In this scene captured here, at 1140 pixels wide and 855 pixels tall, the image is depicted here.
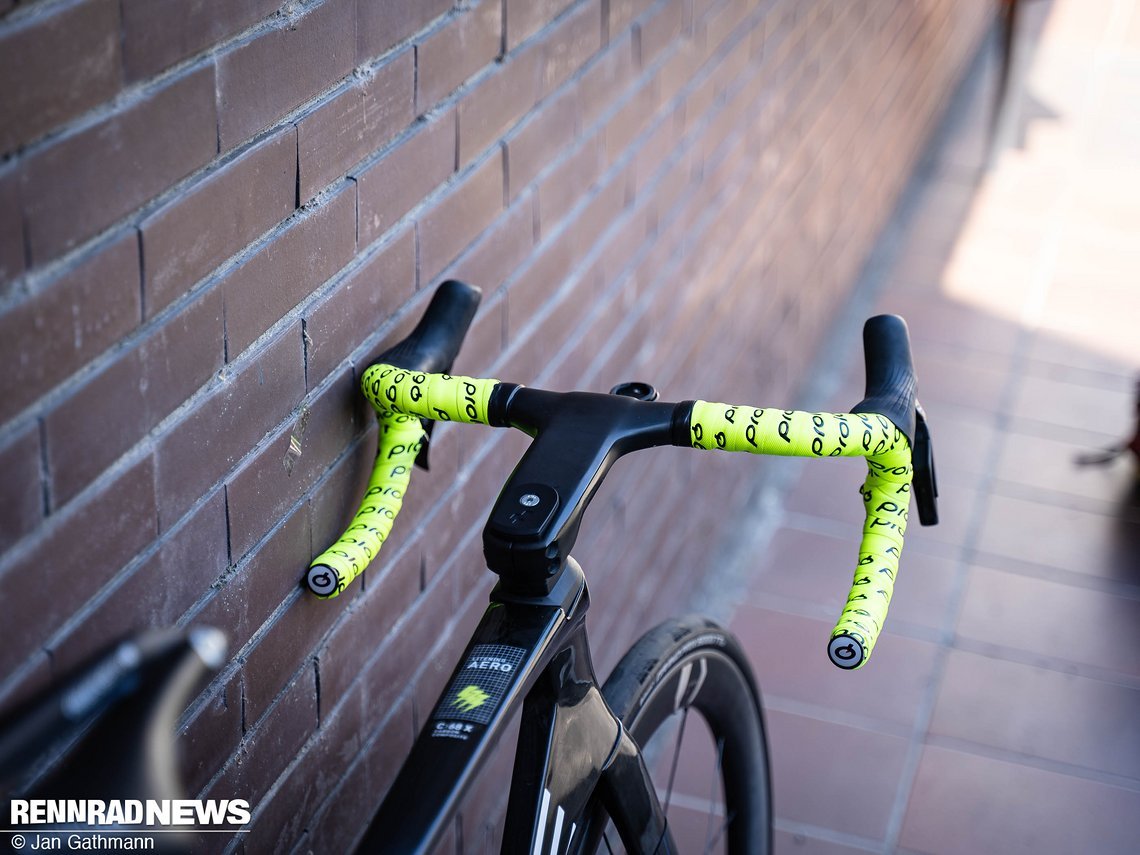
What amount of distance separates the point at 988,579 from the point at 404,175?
81.6 inches

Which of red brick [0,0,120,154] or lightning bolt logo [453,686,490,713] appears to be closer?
red brick [0,0,120,154]

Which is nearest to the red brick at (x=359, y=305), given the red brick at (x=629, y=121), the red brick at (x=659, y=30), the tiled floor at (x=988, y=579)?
the red brick at (x=629, y=121)

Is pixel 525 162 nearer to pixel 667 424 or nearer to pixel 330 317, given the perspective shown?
pixel 330 317

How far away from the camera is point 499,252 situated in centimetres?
158

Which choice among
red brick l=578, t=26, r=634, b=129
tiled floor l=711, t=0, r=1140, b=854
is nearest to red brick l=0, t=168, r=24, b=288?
red brick l=578, t=26, r=634, b=129

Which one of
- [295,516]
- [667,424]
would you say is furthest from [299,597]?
[667,424]

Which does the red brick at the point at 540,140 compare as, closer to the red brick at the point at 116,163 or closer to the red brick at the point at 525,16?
the red brick at the point at 525,16

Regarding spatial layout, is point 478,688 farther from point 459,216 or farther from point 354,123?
point 459,216

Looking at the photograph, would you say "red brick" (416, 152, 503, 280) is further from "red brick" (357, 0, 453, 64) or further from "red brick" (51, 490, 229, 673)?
"red brick" (51, 490, 229, 673)

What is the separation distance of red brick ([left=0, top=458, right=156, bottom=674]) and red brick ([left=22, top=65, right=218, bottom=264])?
0.18 metres

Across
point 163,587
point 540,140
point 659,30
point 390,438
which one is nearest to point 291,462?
point 390,438

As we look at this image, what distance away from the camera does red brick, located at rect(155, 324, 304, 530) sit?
98cm

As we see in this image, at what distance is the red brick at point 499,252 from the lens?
1494 mm

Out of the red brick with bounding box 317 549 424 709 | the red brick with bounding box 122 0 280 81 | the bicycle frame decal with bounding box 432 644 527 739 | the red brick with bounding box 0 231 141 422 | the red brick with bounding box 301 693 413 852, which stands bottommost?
the red brick with bounding box 301 693 413 852
